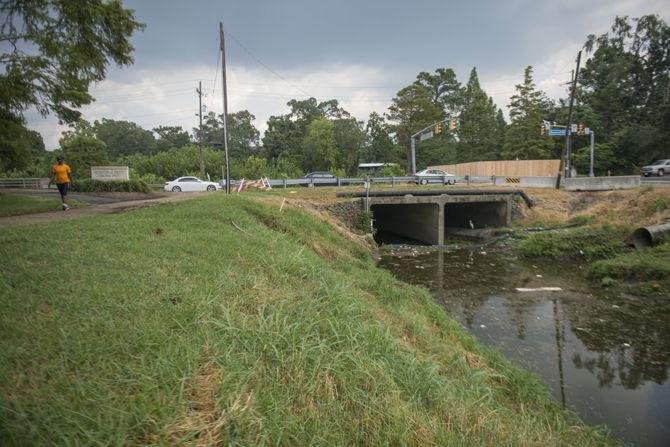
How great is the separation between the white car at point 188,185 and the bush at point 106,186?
7524 millimetres

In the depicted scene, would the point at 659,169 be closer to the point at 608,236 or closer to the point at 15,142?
the point at 608,236

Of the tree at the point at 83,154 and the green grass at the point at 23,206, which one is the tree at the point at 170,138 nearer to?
the tree at the point at 83,154

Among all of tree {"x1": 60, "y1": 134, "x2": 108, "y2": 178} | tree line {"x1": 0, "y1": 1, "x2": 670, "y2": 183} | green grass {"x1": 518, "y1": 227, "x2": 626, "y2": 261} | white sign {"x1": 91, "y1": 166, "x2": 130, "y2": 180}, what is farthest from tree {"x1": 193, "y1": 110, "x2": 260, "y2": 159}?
green grass {"x1": 518, "y1": 227, "x2": 626, "y2": 261}

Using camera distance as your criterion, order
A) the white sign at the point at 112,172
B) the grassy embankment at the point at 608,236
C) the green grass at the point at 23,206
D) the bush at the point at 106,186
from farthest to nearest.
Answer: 1. the white sign at the point at 112,172
2. the bush at the point at 106,186
3. the grassy embankment at the point at 608,236
4. the green grass at the point at 23,206

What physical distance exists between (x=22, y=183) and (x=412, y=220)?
3487cm

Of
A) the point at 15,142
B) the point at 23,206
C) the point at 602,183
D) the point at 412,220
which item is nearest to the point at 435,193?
the point at 412,220

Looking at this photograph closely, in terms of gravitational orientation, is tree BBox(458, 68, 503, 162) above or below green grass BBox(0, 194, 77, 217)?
above

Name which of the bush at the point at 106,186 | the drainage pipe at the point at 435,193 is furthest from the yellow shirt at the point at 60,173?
the drainage pipe at the point at 435,193

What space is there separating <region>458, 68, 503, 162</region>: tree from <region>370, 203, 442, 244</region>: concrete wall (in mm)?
38868

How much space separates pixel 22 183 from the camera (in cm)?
3438

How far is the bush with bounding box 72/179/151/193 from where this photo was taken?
20922 millimetres

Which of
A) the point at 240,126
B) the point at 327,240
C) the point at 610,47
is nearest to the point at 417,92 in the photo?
the point at 610,47

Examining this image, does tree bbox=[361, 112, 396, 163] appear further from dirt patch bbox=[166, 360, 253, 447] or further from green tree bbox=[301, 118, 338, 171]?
dirt patch bbox=[166, 360, 253, 447]

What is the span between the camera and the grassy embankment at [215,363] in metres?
2.46
